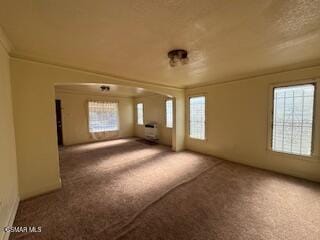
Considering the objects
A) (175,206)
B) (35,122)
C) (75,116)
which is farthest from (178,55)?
(75,116)

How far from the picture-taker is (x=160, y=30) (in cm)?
155

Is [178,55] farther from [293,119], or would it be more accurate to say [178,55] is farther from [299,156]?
[299,156]

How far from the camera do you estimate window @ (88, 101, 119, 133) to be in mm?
6552

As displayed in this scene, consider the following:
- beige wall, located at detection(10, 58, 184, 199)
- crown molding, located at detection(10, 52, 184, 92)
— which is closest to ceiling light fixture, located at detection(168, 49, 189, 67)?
crown molding, located at detection(10, 52, 184, 92)

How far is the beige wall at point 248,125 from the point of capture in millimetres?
2834

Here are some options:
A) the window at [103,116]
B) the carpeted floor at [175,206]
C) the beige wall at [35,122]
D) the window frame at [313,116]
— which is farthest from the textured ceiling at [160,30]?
the window at [103,116]

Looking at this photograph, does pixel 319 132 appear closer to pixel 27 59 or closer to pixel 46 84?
pixel 46 84

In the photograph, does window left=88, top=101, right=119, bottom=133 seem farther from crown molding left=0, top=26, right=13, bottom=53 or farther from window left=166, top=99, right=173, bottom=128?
crown molding left=0, top=26, right=13, bottom=53

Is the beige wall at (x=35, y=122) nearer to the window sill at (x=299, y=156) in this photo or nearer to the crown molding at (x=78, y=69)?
the crown molding at (x=78, y=69)

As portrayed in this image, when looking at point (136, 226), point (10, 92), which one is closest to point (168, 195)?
point (136, 226)

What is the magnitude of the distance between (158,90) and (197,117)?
1.60 metres

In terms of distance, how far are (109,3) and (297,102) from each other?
3631mm

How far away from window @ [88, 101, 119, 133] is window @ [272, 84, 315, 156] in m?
6.32

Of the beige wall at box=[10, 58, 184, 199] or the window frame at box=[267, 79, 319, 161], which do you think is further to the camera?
the window frame at box=[267, 79, 319, 161]
